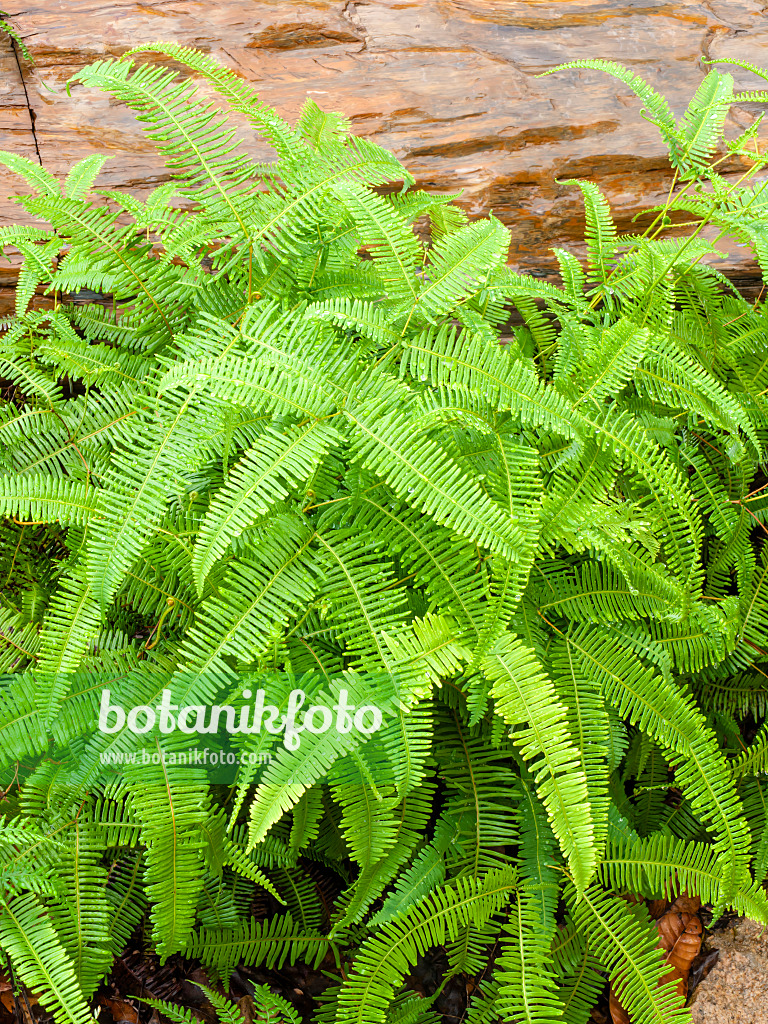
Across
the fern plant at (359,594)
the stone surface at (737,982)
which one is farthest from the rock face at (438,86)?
the stone surface at (737,982)

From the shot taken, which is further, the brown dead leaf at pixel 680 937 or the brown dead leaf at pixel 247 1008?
the brown dead leaf at pixel 680 937

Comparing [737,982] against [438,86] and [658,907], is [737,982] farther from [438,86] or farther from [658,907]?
[438,86]

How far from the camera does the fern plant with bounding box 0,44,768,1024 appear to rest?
1665mm

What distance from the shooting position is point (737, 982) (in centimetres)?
226

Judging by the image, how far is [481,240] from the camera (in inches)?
70.4

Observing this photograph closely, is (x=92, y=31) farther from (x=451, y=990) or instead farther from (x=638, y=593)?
(x=451, y=990)

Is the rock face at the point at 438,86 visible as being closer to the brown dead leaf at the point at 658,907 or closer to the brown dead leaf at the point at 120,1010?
the brown dead leaf at the point at 658,907

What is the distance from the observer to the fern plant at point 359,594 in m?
1.67

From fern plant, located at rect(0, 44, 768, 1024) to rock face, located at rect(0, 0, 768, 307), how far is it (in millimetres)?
636

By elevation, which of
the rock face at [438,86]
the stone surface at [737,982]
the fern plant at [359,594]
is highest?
the rock face at [438,86]

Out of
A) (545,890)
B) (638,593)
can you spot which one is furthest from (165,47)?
(545,890)

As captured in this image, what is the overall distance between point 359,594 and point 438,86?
236 cm

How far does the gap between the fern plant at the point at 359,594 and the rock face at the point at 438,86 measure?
2.09ft

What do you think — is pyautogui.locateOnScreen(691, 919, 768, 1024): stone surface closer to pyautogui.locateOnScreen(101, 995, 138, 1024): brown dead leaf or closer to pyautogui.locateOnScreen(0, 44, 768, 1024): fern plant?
pyautogui.locateOnScreen(0, 44, 768, 1024): fern plant
